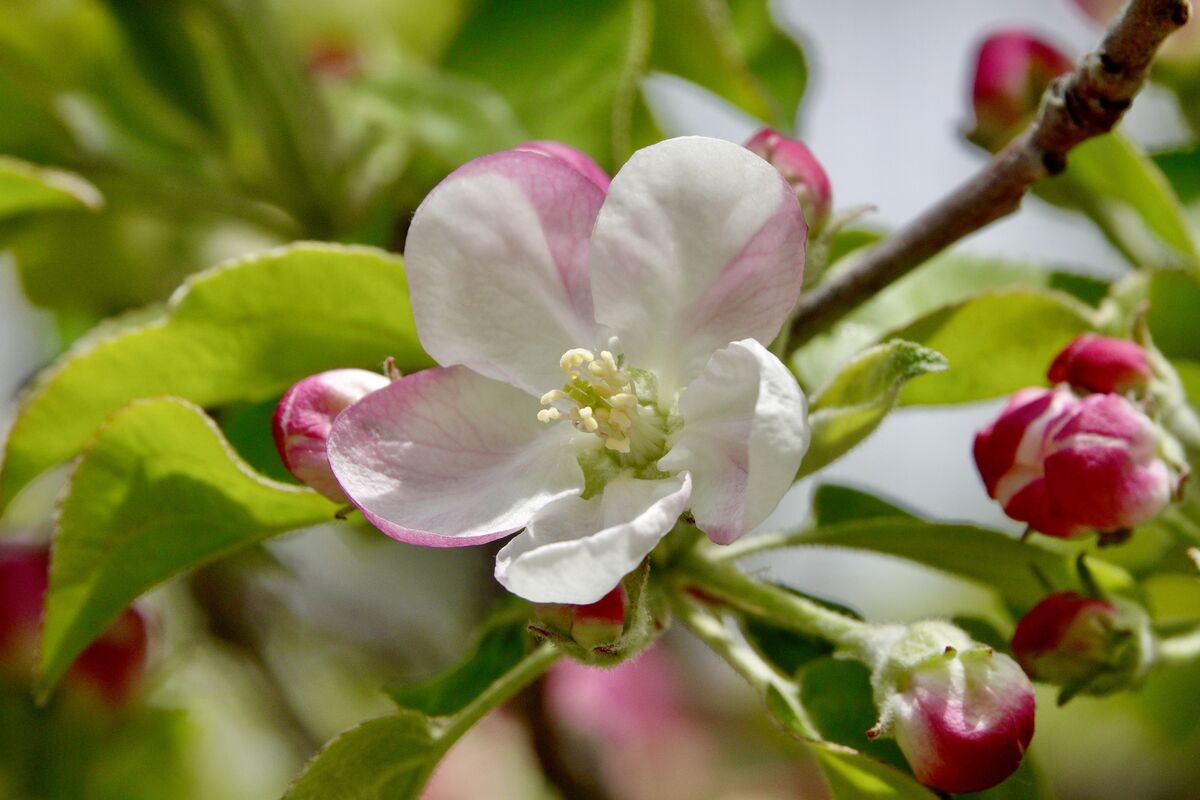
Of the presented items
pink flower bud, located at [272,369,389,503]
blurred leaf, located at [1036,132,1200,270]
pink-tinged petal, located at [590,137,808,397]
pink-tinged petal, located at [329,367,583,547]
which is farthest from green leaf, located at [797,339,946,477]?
blurred leaf, located at [1036,132,1200,270]

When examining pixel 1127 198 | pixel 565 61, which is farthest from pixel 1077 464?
pixel 565 61

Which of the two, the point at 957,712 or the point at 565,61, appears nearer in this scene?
the point at 957,712

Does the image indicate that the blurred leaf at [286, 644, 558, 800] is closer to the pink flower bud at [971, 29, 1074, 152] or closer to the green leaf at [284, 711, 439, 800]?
the green leaf at [284, 711, 439, 800]

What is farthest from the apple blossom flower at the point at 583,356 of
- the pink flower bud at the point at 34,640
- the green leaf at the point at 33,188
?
the pink flower bud at the point at 34,640

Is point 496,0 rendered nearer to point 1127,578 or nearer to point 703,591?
point 703,591

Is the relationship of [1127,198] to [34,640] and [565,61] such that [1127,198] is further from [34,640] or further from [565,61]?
[34,640]
